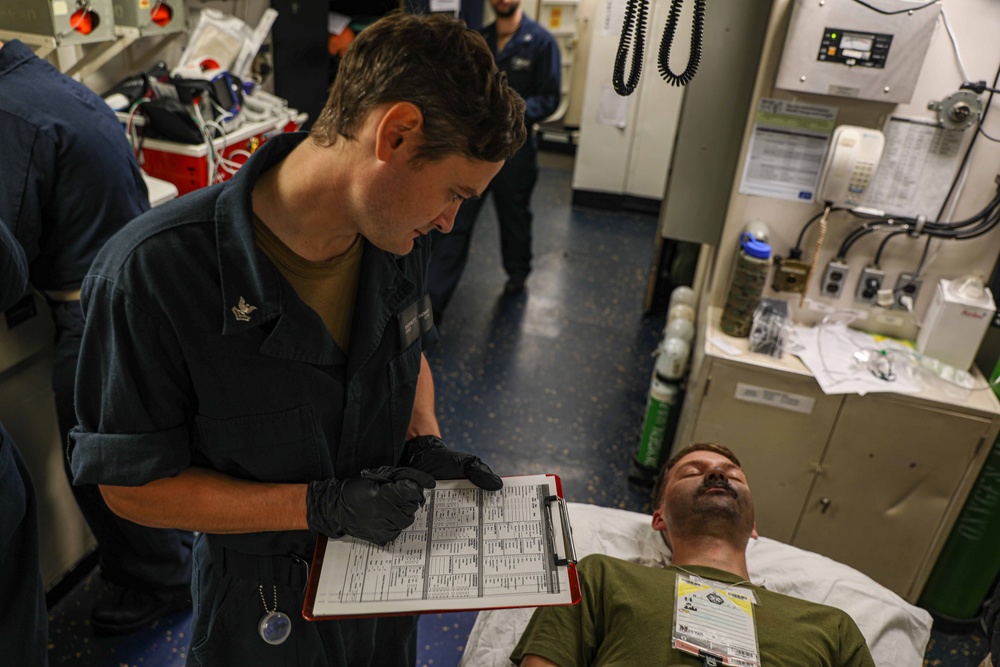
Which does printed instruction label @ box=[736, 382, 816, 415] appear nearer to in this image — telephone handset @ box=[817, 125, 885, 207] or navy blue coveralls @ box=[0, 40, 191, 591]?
telephone handset @ box=[817, 125, 885, 207]

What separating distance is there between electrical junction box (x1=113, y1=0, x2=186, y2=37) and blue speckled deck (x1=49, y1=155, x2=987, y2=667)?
1.70 meters

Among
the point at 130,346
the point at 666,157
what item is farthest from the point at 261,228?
the point at 666,157

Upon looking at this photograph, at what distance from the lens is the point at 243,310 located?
93 cm

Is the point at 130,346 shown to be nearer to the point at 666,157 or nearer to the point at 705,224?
the point at 705,224

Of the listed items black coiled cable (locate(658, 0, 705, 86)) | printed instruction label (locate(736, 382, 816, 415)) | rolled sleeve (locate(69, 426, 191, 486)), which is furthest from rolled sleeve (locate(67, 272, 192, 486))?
printed instruction label (locate(736, 382, 816, 415))

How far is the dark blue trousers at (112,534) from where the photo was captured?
5.62ft

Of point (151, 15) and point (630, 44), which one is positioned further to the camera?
point (151, 15)

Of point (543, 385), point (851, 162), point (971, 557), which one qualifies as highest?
point (851, 162)

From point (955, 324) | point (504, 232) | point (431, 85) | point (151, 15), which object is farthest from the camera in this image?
point (504, 232)

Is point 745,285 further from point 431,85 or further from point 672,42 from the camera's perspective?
point 431,85

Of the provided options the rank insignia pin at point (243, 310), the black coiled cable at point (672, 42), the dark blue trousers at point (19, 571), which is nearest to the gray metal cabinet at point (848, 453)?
the black coiled cable at point (672, 42)

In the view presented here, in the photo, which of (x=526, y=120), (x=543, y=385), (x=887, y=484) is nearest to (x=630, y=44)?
(x=887, y=484)

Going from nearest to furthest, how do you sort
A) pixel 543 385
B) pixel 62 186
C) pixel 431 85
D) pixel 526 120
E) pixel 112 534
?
pixel 431 85 → pixel 62 186 → pixel 112 534 → pixel 543 385 → pixel 526 120

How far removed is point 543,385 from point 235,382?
2.31m
